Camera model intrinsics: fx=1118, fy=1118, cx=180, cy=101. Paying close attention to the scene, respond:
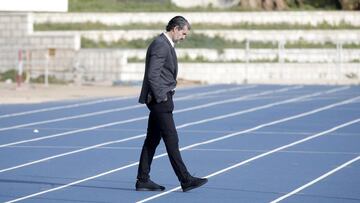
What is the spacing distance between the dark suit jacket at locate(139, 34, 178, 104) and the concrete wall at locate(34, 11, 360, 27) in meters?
28.6

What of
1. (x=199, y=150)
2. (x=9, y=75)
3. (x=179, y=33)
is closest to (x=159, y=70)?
(x=179, y=33)

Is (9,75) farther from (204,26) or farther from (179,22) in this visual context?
(179,22)

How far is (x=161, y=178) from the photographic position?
12516 mm

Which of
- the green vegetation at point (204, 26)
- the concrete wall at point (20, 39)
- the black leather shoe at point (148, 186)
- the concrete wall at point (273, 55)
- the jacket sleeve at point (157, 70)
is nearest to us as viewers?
the jacket sleeve at point (157, 70)

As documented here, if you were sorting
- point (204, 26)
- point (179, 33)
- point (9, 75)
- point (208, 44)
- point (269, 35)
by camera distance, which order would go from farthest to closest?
point (204, 26)
point (269, 35)
point (208, 44)
point (9, 75)
point (179, 33)

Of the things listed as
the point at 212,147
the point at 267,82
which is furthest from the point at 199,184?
the point at 267,82

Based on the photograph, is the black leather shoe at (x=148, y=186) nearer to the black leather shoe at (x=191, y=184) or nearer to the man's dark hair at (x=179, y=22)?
the black leather shoe at (x=191, y=184)

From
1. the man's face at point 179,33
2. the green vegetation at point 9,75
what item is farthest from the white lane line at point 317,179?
the green vegetation at point 9,75

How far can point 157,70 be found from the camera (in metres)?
11.1

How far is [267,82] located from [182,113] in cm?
1163

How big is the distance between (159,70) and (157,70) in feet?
0.08

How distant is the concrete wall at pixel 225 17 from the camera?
39875 mm

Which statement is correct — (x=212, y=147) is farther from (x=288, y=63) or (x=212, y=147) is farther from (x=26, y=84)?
(x=288, y=63)

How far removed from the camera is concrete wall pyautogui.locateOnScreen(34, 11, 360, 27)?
3988 centimetres
